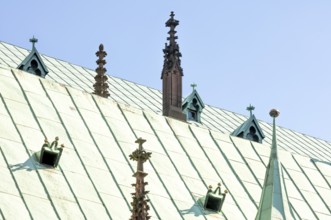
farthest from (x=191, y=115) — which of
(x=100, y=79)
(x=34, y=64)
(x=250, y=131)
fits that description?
(x=100, y=79)

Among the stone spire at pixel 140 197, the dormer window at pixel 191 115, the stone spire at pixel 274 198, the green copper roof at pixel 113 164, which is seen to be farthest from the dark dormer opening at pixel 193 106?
the stone spire at pixel 140 197

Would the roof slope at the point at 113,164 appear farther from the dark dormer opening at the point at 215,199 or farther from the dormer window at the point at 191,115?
the dormer window at the point at 191,115

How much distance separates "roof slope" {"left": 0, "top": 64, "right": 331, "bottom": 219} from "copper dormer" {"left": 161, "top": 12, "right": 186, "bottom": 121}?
1671mm

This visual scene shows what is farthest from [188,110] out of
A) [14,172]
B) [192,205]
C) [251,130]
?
[14,172]

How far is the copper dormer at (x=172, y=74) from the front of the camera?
132 ft

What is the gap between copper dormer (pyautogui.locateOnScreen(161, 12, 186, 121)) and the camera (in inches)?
1588

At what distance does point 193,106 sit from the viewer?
1730 inches

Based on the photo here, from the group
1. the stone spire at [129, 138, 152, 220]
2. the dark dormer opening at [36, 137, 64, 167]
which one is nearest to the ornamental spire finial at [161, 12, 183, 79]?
the dark dormer opening at [36, 137, 64, 167]

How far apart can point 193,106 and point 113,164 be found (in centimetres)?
974

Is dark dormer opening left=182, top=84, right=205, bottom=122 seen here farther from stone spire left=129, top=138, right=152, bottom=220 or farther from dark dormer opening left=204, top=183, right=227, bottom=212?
stone spire left=129, top=138, right=152, bottom=220

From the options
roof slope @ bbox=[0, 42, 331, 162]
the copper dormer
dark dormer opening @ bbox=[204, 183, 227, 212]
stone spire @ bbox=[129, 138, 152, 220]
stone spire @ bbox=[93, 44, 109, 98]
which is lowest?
stone spire @ bbox=[129, 138, 152, 220]

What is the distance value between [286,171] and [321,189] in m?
1.02

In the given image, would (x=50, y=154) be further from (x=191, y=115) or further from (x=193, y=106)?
(x=191, y=115)

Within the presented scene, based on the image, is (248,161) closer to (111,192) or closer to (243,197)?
(243,197)
